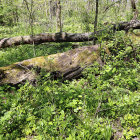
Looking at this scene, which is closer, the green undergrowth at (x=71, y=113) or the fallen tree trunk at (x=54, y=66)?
the green undergrowth at (x=71, y=113)

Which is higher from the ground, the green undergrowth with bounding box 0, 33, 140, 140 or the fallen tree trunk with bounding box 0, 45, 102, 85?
the fallen tree trunk with bounding box 0, 45, 102, 85

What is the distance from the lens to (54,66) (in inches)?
146

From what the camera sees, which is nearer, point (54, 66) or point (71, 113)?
point (71, 113)

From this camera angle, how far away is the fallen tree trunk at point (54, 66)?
3.30 meters

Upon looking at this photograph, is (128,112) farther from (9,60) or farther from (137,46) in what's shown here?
(9,60)

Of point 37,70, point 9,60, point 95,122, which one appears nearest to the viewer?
point 95,122

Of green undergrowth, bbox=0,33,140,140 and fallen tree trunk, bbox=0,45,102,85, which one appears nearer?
green undergrowth, bbox=0,33,140,140

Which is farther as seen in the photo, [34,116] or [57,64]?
[57,64]

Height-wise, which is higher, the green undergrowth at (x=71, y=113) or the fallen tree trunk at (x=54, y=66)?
the fallen tree trunk at (x=54, y=66)

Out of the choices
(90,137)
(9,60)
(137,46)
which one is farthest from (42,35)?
(90,137)

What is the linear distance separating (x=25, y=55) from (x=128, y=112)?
15.6 ft

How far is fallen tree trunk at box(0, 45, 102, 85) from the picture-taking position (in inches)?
130

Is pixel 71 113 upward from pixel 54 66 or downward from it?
downward

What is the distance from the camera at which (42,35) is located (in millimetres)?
6297
